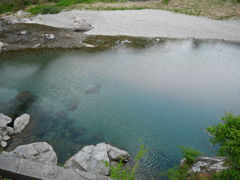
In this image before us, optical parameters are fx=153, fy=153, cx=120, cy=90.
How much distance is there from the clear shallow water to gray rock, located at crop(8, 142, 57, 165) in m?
0.62

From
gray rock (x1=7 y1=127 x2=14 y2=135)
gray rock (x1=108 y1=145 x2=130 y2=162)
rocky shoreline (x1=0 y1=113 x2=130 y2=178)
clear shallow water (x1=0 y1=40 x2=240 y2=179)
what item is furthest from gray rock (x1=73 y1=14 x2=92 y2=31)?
gray rock (x1=108 y1=145 x2=130 y2=162)

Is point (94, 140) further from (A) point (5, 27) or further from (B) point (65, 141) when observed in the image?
(A) point (5, 27)

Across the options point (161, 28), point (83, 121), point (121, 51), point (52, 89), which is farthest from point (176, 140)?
point (161, 28)

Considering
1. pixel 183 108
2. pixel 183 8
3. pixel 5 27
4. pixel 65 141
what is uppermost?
pixel 183 8

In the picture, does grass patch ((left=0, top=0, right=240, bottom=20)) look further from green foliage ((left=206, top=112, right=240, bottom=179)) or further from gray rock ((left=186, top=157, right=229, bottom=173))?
green foliage ((left=206, top=112, right=240, bottom=179))

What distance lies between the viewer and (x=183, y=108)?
11.6 metres

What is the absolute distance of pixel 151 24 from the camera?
2455cm

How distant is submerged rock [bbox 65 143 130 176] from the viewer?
697 centimetres

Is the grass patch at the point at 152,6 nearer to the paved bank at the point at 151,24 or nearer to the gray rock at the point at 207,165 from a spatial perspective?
the paved bank at the point at 151,24

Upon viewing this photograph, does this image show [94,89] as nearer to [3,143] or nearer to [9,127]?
[9,127]

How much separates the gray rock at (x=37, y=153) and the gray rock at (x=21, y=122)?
2.02 metres

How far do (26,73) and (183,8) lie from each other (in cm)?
2950

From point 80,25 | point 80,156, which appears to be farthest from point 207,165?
point 80,25

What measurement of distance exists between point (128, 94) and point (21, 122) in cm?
775
